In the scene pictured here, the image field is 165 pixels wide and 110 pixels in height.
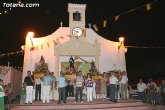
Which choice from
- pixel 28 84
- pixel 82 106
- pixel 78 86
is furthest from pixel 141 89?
pixel 28 84

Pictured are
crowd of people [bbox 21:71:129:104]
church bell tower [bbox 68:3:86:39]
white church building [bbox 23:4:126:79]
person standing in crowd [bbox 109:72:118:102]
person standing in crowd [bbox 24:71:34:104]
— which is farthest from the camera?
church bell tower [bbox 68:3:86:39]

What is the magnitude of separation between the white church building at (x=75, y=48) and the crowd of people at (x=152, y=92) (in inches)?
76.0

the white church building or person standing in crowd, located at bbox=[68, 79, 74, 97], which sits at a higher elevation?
the white church building

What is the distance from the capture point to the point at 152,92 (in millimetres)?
16734

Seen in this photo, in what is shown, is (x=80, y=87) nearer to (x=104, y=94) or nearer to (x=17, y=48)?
(x=104, y=94)

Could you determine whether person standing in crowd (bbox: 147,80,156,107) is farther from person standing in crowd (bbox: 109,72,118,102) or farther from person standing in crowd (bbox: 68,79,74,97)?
person standing in crowd (bbox: 68,79,74,97)

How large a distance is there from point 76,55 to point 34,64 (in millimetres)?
2673

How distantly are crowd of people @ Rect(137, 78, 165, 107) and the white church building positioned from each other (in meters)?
1.93

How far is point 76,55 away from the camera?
16.7 m

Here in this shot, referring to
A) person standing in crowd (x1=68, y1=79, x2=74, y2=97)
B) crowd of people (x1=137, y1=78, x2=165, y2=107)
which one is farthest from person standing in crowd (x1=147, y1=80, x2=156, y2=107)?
person standing in crowd (x1=68, y1=79, x2=74, y2=97)

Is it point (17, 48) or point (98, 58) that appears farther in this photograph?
point (17, 48)

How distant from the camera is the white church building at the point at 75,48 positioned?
16.6 m

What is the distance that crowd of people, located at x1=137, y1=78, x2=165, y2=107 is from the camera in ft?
53.9

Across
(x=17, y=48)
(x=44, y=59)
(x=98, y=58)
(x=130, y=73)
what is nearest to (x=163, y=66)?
(x=130, y=73)
